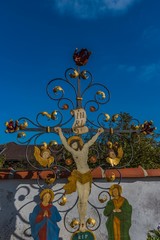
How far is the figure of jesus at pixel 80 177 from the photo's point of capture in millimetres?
4494

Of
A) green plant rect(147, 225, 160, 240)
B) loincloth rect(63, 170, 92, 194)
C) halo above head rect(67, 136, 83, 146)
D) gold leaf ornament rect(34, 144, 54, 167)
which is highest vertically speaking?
halo above head rect(67, 136, 83, 146)

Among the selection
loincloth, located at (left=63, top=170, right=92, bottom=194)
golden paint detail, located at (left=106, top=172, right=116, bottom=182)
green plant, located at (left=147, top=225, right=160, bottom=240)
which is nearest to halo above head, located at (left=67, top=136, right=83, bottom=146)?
loincloth, located at (left=63, top=170, right=92, bottom=194)

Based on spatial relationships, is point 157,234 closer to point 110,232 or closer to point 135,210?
point 135,210

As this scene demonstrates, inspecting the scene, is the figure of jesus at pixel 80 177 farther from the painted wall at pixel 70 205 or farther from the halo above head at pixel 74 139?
the painted wall at pixel 70 205


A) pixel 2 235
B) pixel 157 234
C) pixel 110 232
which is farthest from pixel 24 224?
pixel 157 234

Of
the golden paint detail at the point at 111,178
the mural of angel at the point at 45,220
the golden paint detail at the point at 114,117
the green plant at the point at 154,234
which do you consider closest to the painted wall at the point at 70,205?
the green plant at the point at 154,234

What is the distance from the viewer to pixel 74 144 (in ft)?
15.1

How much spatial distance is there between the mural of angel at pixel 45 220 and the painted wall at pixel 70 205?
451 millimetres

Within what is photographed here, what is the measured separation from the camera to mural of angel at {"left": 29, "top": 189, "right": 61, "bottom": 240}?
Answer: 4324mm

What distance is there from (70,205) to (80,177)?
664mm

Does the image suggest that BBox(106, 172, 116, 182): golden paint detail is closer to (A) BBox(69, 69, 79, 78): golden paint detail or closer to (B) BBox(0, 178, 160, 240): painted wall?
(B) BBox(0, 178, 160, 240): painted wall

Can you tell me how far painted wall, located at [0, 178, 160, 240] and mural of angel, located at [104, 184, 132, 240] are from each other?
0.25 meters

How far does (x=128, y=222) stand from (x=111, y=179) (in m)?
0.60

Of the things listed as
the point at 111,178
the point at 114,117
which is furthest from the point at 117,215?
the point at 114,117
